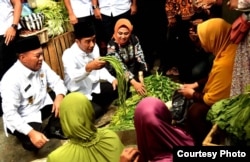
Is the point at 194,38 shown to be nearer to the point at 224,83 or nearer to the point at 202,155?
the point at 224,83

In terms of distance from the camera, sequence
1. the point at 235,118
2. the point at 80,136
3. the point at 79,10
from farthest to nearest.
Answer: the point at 79,10 → the point at 80,136 → the point at 235,118

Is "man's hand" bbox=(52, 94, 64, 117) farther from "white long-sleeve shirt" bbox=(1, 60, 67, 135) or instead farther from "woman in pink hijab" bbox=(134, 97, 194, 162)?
"woman in pink hijab" bbox=(134, 97, 194, 162)

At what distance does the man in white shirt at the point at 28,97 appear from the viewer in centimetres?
419

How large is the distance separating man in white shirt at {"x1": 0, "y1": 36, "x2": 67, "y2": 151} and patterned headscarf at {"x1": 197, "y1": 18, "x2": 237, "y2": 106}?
1638mm

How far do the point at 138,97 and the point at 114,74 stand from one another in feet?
1.90

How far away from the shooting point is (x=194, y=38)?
4.89m

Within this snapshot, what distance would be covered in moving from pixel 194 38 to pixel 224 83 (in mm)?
1438

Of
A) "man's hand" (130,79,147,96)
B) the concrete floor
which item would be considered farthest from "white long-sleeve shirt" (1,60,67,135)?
"man's hand" (130,79,147,96)

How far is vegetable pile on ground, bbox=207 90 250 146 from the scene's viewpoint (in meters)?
2.41

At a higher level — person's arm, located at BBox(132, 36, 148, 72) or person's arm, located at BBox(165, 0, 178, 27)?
person's arm, located at BBox(165, 0, 178, 27)

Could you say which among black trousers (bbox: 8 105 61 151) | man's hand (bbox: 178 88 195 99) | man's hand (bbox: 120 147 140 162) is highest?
man's hand (bbox: 120 147 140 162)

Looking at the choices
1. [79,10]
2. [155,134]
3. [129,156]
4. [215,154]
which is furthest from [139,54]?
[215,154]

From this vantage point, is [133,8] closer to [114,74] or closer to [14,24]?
[114,74]

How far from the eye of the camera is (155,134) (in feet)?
8.78
